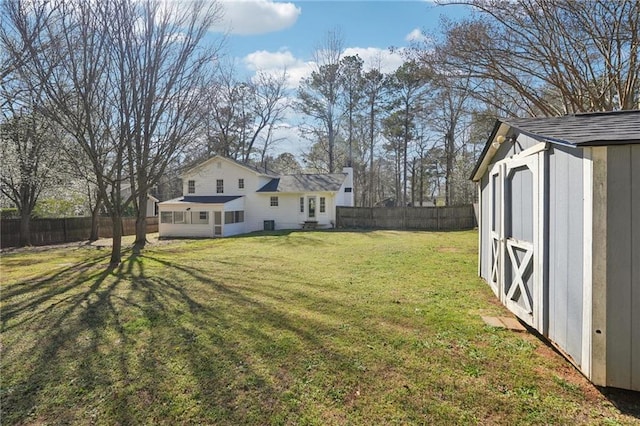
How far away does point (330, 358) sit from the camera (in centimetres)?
→ 356

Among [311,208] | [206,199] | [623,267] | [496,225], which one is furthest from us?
[311,208]

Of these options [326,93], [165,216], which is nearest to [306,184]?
[165,216]

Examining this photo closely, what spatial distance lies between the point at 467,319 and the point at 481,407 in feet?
7.02

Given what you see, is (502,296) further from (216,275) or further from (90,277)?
(90,277)

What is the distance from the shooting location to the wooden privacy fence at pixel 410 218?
20.8m

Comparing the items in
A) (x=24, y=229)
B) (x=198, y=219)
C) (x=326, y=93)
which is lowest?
(x=24, y=229)

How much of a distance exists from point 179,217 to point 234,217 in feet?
10.7

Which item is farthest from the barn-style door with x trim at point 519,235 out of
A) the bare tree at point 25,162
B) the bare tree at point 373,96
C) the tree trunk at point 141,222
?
the bare tree at point 373,96

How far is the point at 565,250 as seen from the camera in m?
3.27

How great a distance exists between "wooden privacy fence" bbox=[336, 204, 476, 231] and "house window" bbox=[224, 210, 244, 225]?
6.49 m

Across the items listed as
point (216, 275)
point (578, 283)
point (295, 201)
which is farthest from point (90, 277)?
point (295, 201)

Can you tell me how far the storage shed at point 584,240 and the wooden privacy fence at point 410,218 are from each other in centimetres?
1716

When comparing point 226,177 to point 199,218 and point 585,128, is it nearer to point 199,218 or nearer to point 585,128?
point 199,218

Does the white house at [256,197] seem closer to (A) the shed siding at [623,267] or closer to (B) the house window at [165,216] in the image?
(B) the house window at [165,216]
